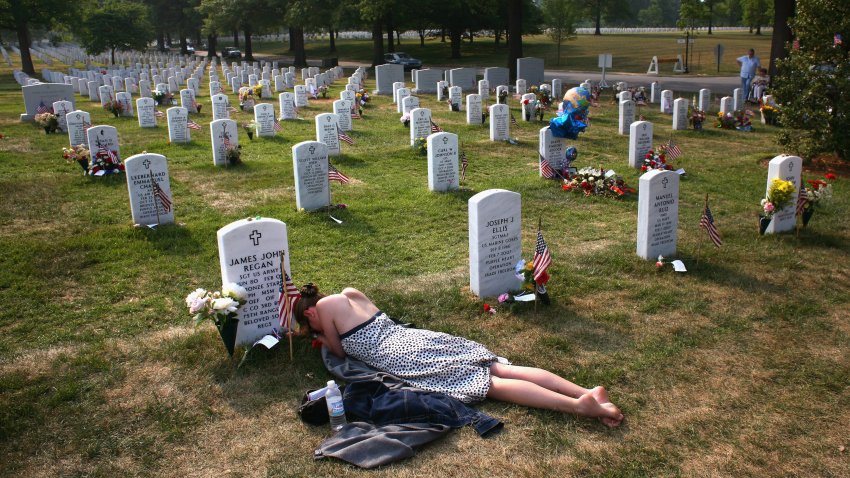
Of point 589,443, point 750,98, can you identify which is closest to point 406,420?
point 589,443

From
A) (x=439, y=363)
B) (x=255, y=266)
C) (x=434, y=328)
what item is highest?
(x=255, y=266)

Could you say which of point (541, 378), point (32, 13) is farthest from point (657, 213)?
point (32, 13)

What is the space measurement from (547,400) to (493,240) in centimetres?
297

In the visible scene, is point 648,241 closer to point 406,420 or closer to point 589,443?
point 589,443

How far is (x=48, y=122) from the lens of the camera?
787 inches

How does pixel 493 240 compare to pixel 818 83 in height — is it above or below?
below

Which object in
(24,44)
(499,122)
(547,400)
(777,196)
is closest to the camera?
(547,400)

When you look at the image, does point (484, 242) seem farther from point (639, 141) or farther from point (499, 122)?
point (499, 122)

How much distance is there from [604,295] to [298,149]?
20.4ft

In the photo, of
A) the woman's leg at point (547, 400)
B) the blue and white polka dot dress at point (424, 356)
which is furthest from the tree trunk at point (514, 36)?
the woman's leg at point (547, 400)

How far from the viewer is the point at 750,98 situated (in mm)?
26953

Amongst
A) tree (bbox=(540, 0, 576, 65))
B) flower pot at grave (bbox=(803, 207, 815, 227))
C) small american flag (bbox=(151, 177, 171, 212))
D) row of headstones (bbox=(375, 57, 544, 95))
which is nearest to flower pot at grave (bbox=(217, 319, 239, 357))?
small american flag (bbox=(151, 177, 171, 212))

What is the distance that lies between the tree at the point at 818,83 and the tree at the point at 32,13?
39.2 metres

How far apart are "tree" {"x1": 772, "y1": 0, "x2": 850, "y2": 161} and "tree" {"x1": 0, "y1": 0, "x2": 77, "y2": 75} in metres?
39.2
